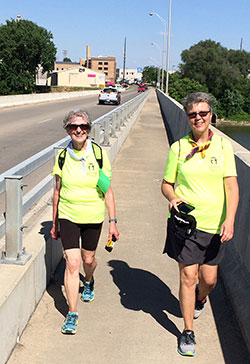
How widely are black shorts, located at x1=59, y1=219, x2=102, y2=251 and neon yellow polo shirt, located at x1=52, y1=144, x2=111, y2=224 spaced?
51 millimetres

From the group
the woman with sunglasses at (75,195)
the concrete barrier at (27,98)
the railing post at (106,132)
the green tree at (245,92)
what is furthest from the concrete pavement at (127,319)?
the green tree at (245,92)

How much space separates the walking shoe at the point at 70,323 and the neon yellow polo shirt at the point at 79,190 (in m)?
0.71

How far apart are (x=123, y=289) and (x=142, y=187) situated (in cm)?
444

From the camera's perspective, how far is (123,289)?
14.7ft

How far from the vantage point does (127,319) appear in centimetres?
391

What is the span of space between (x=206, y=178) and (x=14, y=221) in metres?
1.45

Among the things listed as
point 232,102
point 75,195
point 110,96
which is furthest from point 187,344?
point 232,102

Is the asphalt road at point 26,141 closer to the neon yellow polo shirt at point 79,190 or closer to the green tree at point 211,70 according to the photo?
the neon yellow polo shirt at point 79,190

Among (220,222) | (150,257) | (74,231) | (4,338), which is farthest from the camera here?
(150,257)

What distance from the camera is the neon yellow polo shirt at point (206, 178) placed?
323cm

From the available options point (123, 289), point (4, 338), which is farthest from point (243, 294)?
point (4, 338)

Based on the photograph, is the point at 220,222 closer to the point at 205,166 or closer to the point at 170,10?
the point at 205,166

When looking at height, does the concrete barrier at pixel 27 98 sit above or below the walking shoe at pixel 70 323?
above

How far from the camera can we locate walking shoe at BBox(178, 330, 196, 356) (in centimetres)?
339
